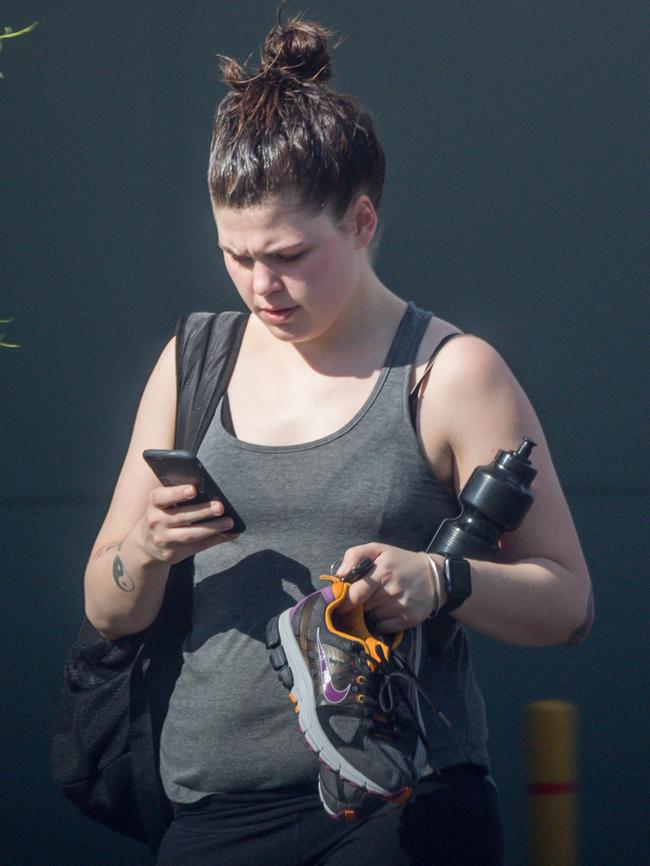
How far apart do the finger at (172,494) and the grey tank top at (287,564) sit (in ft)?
0.53

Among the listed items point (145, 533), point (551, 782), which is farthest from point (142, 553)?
point (551, 782)

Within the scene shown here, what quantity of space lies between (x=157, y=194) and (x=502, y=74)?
1072 mm

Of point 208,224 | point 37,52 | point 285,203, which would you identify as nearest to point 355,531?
point 285,203

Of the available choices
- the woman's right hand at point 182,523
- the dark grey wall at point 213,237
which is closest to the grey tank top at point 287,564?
the woman's right hand at point 182,523

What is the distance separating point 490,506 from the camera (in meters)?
1.78

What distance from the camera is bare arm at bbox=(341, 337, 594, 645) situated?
190 centimetres

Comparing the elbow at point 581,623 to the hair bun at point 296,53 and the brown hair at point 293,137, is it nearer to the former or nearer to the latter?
the brown hair at point 293,137

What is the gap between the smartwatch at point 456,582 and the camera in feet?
5.87

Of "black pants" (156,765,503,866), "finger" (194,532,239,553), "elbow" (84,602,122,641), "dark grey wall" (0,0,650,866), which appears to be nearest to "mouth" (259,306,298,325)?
"finger" (194,532,239,553)

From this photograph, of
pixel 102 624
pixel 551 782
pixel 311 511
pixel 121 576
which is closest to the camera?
pixel 311 511

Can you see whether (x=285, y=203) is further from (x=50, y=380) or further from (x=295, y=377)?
(x=50, y=380)

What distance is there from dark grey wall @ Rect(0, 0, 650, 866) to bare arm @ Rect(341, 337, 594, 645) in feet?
5.64

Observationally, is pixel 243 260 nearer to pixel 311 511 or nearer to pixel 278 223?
pixel 278 223

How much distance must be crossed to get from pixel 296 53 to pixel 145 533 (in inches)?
32.8
